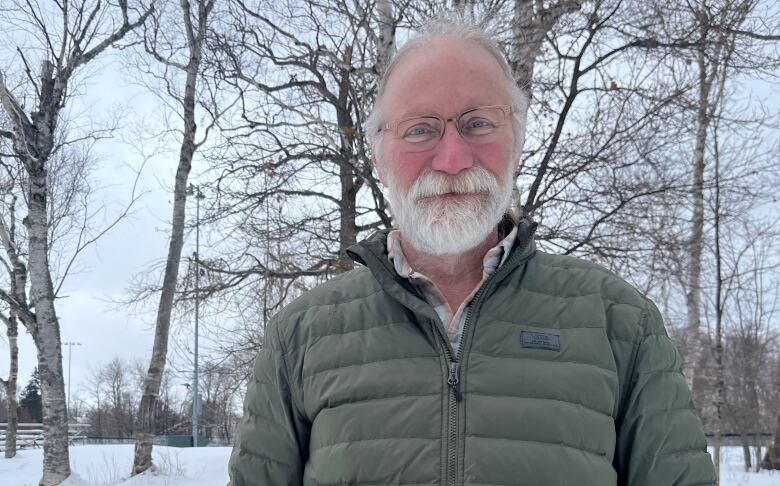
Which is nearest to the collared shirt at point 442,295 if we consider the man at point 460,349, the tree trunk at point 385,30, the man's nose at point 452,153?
the man at point 460,349

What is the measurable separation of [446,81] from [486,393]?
0.84 meters

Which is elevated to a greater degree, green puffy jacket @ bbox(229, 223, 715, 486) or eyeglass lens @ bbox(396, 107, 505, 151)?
eyeglass lens @ bbox(396, 107, 505, 151)

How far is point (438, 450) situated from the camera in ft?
4.62

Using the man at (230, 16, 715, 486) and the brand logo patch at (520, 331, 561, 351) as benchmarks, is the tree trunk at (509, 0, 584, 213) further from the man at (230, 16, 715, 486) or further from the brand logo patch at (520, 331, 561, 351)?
the brand logo patch at (520, 331, 561, 351)

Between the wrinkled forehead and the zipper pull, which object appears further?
the wrinkled forehead

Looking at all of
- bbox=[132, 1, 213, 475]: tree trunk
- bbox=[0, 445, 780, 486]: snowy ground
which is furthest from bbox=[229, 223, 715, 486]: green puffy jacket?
bbox=[132, 1, 213, 475]: tree trunk

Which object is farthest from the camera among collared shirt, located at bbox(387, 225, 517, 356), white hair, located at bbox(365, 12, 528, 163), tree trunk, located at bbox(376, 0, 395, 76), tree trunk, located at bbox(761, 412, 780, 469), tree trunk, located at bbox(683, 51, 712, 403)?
tree trunk, located at bbox(761, 412, 780, 469)

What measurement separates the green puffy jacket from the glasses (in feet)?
1.02

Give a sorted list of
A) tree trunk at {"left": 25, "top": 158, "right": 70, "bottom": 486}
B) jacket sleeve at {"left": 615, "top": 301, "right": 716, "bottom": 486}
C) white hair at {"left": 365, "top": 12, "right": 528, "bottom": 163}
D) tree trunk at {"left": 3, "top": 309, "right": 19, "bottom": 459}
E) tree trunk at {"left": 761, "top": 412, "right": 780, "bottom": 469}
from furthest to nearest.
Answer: tree trunk at {"left": 3, "top": 309, "right": 19, "bottom": 459}, tree trunk at {"left": 761, "top": 412, "right": 780, "bottom": 469}, tree trunk at {"left": 25, "top": 158, "right": 70, "bottom": 486}, white hair at {"left": 365, "top": 12, "right": 528, "bottom": 163}, jacket sleeve at {"left": 615, "top": 301, "right": 716, "bottom": 486}

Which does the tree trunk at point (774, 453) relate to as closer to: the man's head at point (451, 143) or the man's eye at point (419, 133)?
the man's head at point (451, 143)

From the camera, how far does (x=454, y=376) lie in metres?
1.46

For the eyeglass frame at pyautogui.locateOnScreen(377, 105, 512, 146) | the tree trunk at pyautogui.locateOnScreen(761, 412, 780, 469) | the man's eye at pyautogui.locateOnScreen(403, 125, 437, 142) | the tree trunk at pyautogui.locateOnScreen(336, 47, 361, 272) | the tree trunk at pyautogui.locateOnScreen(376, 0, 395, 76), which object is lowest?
the tree trunk at pyautogui.locateOnScreen(761, 412, 780, 469)

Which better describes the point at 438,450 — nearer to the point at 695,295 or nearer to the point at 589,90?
the point at 589,90

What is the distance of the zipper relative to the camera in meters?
1.39
